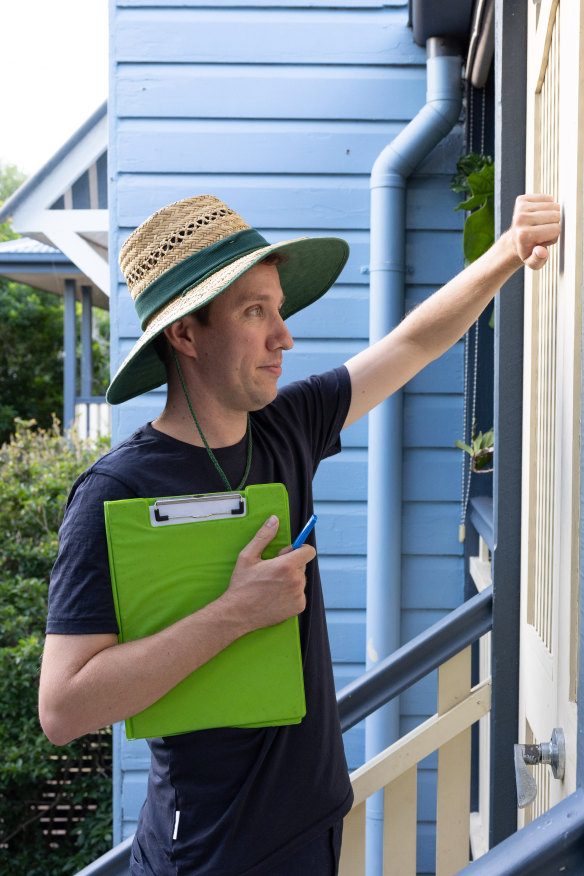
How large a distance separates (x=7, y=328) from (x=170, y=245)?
15411mm

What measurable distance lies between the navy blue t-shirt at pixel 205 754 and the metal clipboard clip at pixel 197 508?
8cm

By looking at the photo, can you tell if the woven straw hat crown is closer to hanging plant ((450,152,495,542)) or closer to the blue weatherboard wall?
hanging plant ((450,152,495,542))

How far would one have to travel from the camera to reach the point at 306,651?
1.41 meters

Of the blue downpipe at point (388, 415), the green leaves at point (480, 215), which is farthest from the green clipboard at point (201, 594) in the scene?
the blue downpipe at point (388, 415)

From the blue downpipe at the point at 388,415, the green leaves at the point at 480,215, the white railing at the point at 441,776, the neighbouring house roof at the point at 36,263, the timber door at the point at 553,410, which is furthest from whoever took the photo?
the neighbouring house roof at the point at 36,263

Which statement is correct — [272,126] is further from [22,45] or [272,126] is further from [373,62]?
[22,45]

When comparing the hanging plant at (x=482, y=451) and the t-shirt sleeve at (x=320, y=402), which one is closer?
the t-shirt sleeve at (x=320, y=402)

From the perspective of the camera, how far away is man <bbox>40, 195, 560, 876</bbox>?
1.18 metres

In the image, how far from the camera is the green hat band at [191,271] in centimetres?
133

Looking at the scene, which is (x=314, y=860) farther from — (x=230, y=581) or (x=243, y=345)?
(x=243, y=345)

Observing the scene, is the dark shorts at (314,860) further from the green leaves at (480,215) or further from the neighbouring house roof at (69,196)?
the neighbouring house roof at (69,196)

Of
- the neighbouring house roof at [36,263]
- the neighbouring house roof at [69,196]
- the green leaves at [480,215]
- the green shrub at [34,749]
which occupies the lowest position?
the green shrub at [34,749]

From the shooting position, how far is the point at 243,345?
1.34 m

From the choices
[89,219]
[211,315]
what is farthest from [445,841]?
[89,219]
